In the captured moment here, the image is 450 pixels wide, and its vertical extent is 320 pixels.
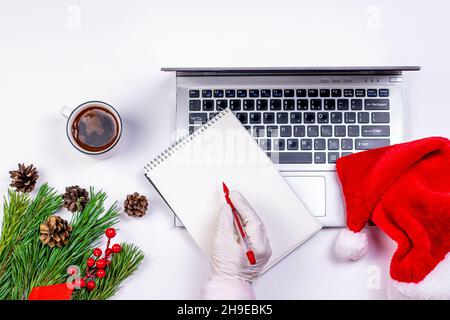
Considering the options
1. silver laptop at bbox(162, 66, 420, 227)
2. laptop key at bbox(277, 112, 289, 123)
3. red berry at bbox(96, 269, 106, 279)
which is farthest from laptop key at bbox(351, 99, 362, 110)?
red berry at bbox(96, 269, 106, 279)

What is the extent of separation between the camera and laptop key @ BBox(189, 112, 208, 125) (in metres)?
0.76

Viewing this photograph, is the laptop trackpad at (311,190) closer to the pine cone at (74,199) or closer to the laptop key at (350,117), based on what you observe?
the laptop key at (350,117)

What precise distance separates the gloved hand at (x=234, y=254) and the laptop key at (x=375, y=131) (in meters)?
0.21

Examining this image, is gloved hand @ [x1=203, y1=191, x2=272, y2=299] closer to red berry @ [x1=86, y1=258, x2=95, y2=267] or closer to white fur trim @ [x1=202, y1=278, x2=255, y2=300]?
white fur trim @ [x1=202, y1=278, x2=255, y2=300]

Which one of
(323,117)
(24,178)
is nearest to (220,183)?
(323,117)

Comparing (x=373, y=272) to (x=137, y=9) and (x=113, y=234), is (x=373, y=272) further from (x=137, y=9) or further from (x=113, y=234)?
(x=137, y=9)

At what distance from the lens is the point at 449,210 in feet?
2.23

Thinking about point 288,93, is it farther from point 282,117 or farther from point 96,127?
point 96,127

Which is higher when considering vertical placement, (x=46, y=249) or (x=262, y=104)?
(x=262, y=104)

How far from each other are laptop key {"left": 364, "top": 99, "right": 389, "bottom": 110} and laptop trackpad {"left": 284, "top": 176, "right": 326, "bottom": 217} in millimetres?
129

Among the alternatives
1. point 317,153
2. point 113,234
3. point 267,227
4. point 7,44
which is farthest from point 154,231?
point 7,44

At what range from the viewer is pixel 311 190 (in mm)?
757

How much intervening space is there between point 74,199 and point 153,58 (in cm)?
25

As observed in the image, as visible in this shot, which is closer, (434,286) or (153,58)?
(434,286)
